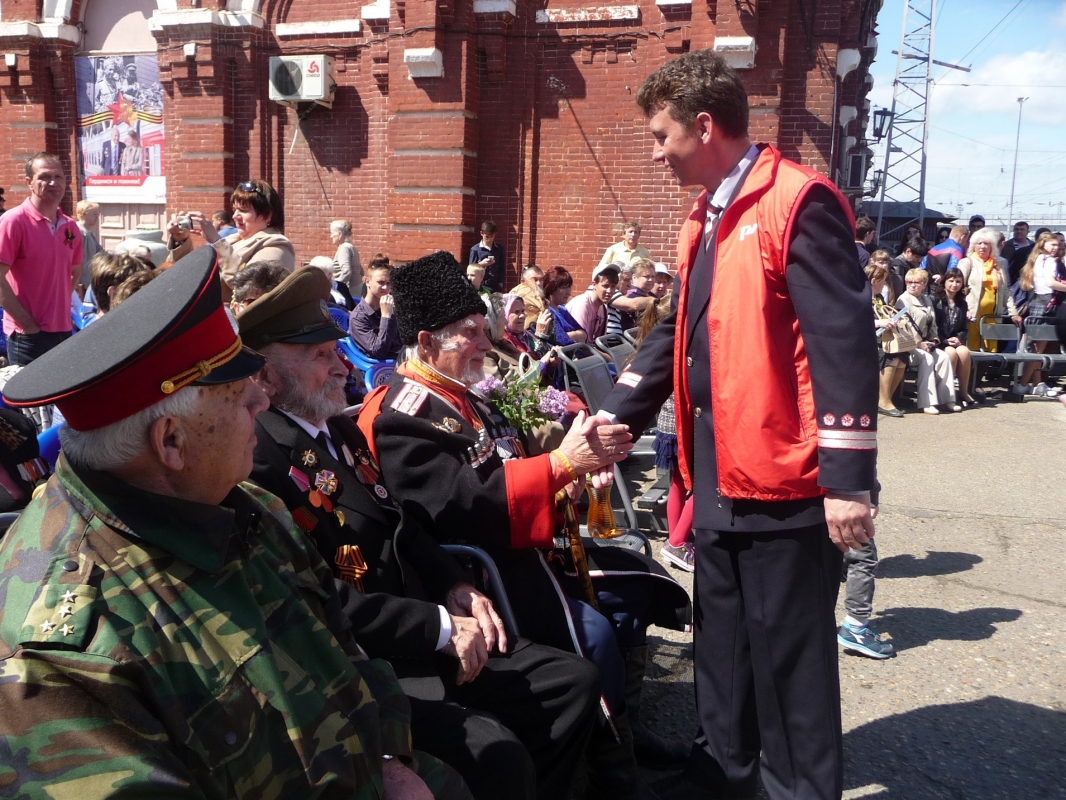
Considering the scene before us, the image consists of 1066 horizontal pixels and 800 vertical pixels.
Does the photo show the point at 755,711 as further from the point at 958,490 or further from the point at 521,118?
the point at 521,118

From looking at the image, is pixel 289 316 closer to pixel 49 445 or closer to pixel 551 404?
pixel 49 445

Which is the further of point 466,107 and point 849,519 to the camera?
point 466,107

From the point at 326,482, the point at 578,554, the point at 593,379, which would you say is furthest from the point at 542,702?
the point at 593,379

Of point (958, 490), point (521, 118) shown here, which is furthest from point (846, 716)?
point (521, 118)

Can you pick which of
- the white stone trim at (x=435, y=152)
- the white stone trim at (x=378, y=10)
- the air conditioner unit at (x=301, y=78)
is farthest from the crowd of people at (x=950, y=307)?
the air conditioner unit at (x=301, y=78)

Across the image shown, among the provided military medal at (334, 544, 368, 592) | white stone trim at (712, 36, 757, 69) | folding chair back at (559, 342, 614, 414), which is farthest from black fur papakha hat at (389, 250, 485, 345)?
white stone trim at (712, 36, 757, 69)

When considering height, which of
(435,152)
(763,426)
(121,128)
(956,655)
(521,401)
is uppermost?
(121,128)

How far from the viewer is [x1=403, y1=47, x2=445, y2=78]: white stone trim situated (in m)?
11.1

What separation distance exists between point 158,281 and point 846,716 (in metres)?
2.95

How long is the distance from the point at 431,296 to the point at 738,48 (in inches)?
332

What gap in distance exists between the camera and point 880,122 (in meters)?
25.4

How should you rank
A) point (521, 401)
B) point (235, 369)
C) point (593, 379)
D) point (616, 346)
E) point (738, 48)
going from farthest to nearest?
1. point (738, 48)
2. point (616, 346)
3. point (593, 379)
4. point (521, 401)
5. point (235, 369)

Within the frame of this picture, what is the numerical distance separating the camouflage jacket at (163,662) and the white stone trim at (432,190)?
10.1 meters

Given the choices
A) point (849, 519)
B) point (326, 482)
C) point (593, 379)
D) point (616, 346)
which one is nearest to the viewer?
point (849, 519)
